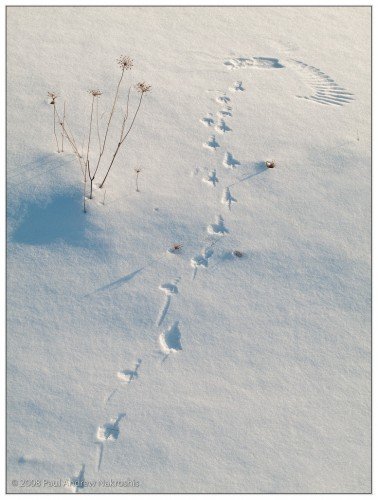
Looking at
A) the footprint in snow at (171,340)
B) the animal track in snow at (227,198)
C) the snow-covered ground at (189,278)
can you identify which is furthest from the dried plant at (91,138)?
the footprint in snow at (171,340)

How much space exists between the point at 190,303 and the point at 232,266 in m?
0.34

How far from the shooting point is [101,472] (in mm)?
1854

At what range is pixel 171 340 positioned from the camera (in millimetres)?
2176

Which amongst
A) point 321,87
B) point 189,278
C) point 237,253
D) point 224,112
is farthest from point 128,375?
point 321,87

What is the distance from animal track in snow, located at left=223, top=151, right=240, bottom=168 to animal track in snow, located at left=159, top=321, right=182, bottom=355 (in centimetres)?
120

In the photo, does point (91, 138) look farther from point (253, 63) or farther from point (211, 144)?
point (253, 63)

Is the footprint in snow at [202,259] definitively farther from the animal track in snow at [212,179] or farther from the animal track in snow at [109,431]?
the animal track in snow at [109,431]

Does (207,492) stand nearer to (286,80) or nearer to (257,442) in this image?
(257,442)

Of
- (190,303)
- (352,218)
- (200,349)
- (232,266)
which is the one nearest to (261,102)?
(352,218)

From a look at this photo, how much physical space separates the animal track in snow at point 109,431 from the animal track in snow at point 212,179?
1.53 meters

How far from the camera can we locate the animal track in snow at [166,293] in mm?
2230

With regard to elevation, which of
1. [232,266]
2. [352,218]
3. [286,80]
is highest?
[286,80]

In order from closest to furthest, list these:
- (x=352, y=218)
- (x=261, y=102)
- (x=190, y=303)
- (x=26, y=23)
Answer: (x=190, y=303) → (x=352, y=218) → (x=261, y=102) → (x=26, y=23)

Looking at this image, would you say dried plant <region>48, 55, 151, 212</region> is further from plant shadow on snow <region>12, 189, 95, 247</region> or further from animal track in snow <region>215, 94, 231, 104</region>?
animal track in snow <region>215, 94, 231, 104</region>
